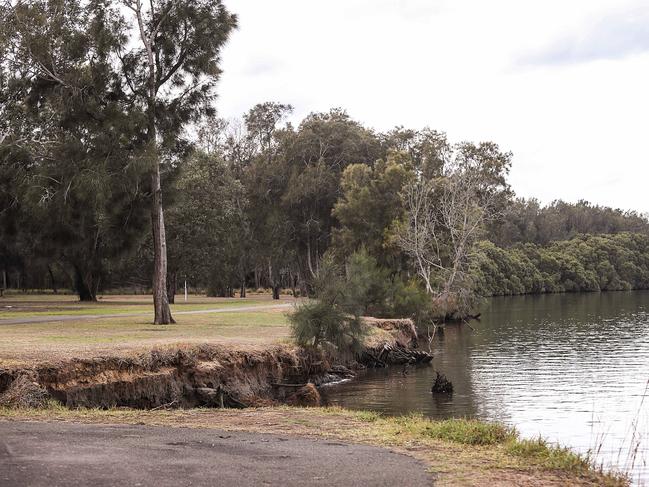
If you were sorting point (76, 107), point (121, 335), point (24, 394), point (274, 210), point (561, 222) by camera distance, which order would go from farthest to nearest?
1. point (561, 222)
2. point (274, 210)
3. point (76, 107)
4. point (121, 335)
5. point (24, 394)

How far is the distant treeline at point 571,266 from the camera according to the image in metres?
117

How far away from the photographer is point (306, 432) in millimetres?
13844

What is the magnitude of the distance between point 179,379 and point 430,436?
10.9 m

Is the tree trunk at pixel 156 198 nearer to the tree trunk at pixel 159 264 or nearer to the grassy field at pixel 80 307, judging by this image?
the tree trunk at pixel 159 264

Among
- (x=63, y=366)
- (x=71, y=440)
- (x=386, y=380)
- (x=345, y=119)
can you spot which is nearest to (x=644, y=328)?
(x=386, y=380)

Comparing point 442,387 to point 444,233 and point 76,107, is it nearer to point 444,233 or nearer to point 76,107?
point 76,107

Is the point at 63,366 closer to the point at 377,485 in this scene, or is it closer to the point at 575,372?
the point at 377,485

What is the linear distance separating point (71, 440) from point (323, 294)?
19358 millimetres

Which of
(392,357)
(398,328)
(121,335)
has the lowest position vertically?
(392,357)

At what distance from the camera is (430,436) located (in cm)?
1348

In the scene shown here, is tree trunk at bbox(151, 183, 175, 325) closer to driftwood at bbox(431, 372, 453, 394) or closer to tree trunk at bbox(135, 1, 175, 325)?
tree trunk at bbox(135, 1, 175, 325)

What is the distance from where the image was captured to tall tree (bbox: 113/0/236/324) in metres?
35.5

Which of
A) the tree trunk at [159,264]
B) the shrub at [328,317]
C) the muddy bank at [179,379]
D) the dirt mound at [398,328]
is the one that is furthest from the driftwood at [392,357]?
the tree trunk at [159,264]

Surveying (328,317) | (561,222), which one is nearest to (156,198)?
(328,317)
